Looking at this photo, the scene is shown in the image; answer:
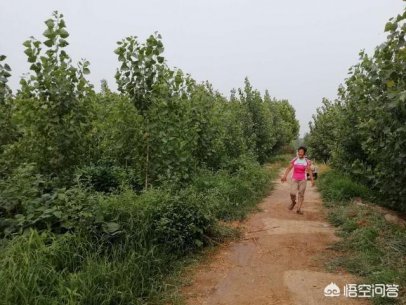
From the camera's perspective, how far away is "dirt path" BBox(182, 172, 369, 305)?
14.7 ft

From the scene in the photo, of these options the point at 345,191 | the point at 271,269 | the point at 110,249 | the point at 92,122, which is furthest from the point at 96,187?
the point at 345,191

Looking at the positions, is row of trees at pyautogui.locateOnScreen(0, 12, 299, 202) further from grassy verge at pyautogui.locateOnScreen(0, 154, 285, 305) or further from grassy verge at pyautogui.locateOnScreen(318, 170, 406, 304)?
grassy verge at pyautogui.locateOnScreen(318, 170, 406, 304)

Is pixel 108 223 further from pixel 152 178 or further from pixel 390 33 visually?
pixel 390 33

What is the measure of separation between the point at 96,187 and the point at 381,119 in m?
4.80

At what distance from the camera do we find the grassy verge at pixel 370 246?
15.2 ft

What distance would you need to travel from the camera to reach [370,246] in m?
5.84

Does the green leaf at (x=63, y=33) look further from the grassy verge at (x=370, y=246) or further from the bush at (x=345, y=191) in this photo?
the bush at (x=345, y=191)

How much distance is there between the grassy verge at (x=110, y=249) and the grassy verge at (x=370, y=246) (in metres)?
1.93

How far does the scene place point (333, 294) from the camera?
4492 millimetres

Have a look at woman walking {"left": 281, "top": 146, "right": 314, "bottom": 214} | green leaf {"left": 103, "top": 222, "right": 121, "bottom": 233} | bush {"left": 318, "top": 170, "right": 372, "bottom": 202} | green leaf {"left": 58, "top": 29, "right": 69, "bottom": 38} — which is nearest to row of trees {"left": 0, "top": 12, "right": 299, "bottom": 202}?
green leaf {"left": 58, "top": 29, "right": 69, "bottom": 38}

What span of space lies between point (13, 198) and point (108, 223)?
123 cm

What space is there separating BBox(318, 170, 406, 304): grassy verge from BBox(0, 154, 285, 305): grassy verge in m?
1.93

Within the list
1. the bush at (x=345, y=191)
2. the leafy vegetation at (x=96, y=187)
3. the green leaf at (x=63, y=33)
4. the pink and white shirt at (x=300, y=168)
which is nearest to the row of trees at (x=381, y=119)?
the bush at (x=345, y=191)

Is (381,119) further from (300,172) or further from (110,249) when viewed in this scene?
(110,249)
